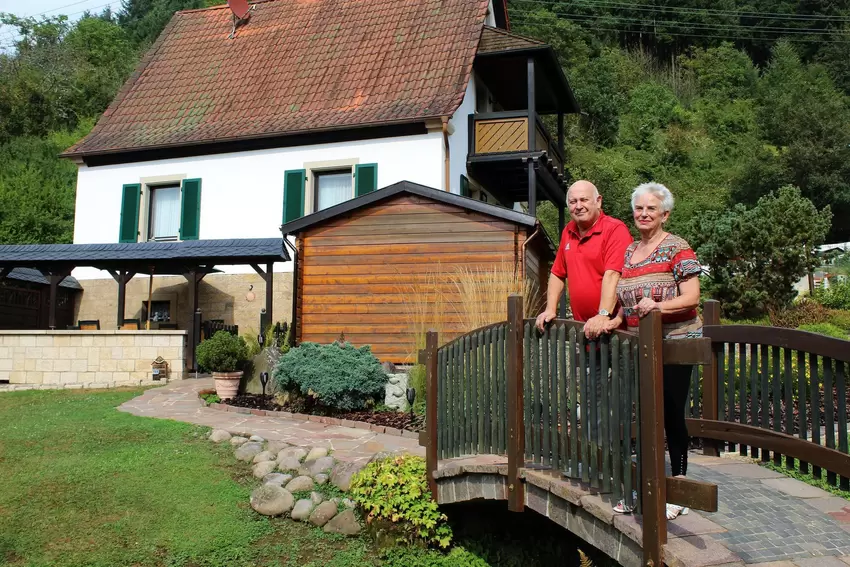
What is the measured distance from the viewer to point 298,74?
56.8 ft

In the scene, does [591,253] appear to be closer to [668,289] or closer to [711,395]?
[668,289]

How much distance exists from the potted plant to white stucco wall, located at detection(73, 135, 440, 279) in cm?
553

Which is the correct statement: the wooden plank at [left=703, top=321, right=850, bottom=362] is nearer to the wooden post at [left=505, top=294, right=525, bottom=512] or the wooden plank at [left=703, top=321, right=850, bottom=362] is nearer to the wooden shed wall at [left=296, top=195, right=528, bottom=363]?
the wooden post at [left=505, top=294, right=525, bottom=512]

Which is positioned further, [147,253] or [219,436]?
[147,253]

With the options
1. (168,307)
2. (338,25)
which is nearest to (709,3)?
(338,25)

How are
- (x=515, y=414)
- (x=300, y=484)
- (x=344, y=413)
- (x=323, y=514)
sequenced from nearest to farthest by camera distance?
1. (x=515, y=414)
2. (x=323, y=514)
3. (x=300, y=484)
4. (x=344, y=413)

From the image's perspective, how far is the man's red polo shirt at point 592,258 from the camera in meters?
3.88

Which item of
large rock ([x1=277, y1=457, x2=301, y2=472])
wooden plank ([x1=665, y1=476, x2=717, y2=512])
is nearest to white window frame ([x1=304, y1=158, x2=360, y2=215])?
large rock ([x1=277, y1=457, x2=301, y2=472])

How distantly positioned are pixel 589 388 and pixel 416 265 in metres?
7.55

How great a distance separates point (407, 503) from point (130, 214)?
45.5ft

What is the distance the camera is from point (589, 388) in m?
3.81

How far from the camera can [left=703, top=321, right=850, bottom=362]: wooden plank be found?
423cm

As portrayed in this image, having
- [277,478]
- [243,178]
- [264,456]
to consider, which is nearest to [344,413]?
[264,456]

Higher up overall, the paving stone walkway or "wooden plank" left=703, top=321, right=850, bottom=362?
"wooden plank" left=703, top=321, right=850, bottom=362
